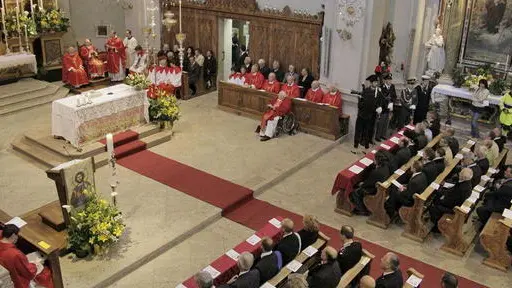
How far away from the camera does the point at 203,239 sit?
31.0ft

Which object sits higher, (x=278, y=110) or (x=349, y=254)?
(x=278, y=110)

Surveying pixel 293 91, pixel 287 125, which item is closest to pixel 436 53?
pixel 293 91

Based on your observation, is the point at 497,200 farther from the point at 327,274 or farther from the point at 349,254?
the point at 327,274

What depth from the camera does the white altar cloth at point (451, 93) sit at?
A: 1375cm

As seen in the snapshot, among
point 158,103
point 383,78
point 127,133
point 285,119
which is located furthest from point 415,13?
point 127,133

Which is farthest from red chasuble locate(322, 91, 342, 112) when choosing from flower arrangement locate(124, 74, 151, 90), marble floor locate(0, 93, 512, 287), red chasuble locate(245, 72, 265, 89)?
flower arrangement locate(124, 74, 151, 90)

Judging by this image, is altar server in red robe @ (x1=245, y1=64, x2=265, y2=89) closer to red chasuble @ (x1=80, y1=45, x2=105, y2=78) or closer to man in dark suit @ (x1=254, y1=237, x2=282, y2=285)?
red chasuble @ (x1=80, y1=45, x2=105, y2=78)

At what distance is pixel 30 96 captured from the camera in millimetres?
15344

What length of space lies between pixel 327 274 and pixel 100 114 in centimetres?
733

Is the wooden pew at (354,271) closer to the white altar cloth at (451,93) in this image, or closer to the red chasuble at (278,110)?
the red chasuble at (278,110)

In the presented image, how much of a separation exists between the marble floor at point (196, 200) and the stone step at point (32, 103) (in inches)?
8.7

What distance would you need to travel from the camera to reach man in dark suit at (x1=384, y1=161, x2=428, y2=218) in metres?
9.45

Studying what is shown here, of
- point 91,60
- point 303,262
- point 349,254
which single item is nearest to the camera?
point 349,254

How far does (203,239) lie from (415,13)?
28.8 ft
